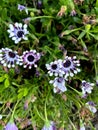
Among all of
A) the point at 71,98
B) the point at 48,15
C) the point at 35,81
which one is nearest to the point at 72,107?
the point at 71,98

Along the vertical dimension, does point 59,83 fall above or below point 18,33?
below

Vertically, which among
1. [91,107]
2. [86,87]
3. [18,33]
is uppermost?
[18,33]

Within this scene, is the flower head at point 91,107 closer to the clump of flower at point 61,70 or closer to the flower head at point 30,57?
the clump of flower at point 61,70

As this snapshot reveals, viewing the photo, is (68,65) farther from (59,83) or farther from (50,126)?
(50,126)

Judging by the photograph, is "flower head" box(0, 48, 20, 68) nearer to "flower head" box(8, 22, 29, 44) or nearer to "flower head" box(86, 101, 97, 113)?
"flower head" box(8, 22, 29, 44)

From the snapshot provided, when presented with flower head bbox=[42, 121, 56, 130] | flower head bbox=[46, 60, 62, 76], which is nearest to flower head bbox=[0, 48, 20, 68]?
flower head bbox=[46, 60, 62, 76]

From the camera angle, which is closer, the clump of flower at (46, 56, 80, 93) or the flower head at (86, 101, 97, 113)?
the clump of flower at (46, 56, 80, 93)

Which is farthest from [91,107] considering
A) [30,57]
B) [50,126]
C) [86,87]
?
[30,57]
